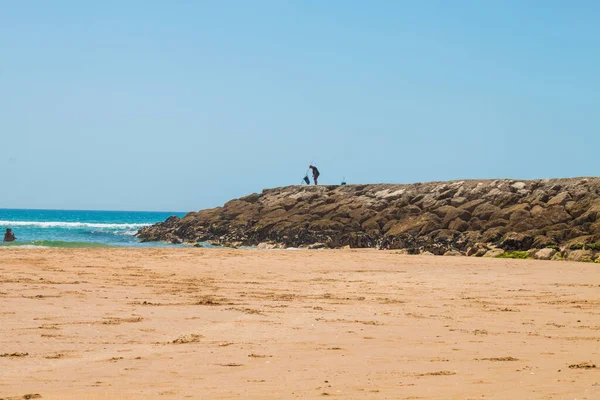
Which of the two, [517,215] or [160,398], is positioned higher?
[517,215]

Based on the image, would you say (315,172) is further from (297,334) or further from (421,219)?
(297,334)

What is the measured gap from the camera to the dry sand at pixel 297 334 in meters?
6.53

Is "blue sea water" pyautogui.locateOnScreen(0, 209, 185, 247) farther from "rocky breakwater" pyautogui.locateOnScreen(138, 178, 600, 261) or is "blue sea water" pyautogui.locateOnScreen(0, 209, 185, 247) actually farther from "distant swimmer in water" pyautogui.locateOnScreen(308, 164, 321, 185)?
"distant swimmer in water" pyautogui.locateOnScreen(308, 164, 321, 185)

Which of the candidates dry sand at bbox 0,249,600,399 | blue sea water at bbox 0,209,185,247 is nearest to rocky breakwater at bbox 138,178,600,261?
blue sea water at bbox 0,209,185,247

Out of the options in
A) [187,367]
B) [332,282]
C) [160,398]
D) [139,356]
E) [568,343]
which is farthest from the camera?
[332,282]

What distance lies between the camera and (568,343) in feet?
28.6

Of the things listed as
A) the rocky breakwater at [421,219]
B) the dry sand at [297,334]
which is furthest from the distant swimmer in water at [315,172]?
the dry sand at [297,334]

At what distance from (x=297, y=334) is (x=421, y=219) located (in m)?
20.9

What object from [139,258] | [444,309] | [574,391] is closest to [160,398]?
[574,391]

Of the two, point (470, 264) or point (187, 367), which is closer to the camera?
point (187, 367)

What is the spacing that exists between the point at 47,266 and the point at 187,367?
1182 centimetres

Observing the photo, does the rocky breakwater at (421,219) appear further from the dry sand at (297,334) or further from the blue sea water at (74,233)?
the dry sand at (297,334)

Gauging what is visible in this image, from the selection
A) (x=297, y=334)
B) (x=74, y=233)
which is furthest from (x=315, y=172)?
(x=297, y=334)

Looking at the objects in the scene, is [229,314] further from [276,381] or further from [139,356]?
[276,381]
